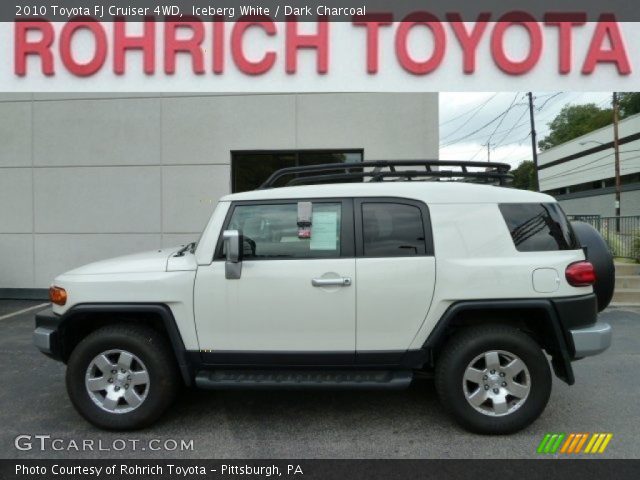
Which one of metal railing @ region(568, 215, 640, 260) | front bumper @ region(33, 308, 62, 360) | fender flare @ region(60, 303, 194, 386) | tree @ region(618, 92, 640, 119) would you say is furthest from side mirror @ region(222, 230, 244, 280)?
tree @ region(618, 92, 640, 119)

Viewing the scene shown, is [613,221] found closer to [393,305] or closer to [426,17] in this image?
[426,17]

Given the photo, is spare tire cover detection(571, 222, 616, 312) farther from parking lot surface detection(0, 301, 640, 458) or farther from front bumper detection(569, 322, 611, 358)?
parking lot surface detection(0, 301, 640, 458)

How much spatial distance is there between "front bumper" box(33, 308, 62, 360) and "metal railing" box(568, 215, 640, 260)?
10282mm

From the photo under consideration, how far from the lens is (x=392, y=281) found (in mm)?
3213

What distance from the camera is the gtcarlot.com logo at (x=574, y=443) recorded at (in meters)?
3.06

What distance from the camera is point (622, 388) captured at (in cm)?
416

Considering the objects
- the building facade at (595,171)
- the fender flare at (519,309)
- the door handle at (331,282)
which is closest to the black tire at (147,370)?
the door handle at (331,282)

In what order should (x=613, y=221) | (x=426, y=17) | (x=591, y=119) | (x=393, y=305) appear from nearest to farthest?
(x=393, y=305) → (x=426, y=17) → (x=613, y=221) → (x=591, y=119)

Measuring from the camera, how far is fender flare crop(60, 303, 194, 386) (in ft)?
10.8

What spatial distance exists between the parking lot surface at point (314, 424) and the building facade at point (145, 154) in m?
4.44

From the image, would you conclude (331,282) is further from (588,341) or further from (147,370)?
(588,341)

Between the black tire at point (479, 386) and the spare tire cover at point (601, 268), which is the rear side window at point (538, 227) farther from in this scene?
the black tire at point (479, 386)

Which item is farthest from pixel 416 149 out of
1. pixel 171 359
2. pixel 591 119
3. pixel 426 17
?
pixel 591 119
